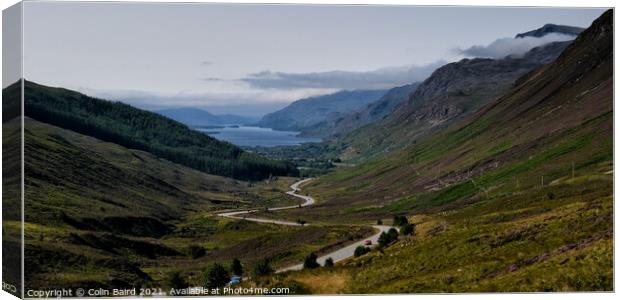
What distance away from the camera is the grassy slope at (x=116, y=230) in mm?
57219

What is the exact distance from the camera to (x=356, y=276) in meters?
55.7

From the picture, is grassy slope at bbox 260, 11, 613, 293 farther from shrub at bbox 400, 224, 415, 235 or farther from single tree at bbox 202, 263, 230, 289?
single tree at bbox 202, 263, 230, 289

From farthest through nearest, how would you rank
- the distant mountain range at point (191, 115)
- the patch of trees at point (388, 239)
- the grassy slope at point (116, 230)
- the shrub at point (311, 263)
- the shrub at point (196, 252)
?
1. the distant mountain range at point (191, 115)
2. the shrub at point (196, 252)
3. the patch of trees at point (388, 239)
4. the shrub at point (311, 263)
5. the grassy slope at point (116, 230)

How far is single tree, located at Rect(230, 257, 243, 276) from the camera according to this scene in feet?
191

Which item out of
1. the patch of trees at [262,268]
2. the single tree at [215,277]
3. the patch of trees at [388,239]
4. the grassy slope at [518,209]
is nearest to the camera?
the grassy slope at [518,209]

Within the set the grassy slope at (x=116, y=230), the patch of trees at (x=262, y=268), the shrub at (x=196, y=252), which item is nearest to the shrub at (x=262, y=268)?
the patch of trees at (x=262, y=268)

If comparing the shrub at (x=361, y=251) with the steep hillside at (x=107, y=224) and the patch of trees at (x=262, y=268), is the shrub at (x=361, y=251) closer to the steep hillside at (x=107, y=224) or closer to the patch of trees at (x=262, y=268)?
the steep hillside at (x=107, y=224)

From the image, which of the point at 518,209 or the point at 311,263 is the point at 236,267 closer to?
the point at 311,263

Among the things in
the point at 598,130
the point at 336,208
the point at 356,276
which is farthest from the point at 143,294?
the point at 336,208

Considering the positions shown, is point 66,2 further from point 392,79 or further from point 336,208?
point 336,208

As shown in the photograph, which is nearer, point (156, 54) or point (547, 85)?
point (156, 54)

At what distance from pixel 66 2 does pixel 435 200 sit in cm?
8789

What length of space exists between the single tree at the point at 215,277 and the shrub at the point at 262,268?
3.28 meters

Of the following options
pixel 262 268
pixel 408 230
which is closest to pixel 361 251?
pixel 262 268
